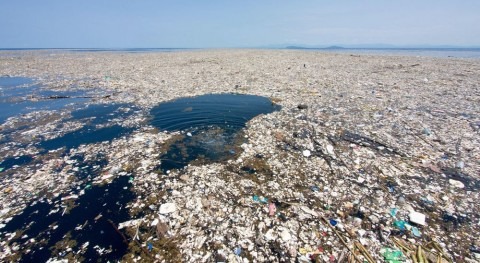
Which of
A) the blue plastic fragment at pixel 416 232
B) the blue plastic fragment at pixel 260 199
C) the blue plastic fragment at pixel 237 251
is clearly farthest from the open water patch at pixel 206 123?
the blue plastic fragment at pixel 416 232

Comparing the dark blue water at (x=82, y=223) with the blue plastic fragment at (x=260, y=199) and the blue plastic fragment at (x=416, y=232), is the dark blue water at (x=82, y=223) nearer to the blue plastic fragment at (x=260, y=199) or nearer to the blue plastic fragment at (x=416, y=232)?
the blue plastic fragment at (x=260, y=199)

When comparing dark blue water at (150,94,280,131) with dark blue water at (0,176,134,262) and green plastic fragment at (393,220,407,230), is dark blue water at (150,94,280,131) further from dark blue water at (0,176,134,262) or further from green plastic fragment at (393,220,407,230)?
green plastic fragment at (393,220,407,230)

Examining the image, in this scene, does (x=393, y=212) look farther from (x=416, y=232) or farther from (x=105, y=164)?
(x=105, y=164)

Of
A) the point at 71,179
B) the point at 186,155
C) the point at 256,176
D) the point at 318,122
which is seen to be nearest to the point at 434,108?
the point at 318,122

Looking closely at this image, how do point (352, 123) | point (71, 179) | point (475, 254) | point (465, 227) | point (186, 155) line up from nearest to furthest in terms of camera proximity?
point (475, 254), point (465, 227), point (71, 179), point (186, 155), point (352, 123)

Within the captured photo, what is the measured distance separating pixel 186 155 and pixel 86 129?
15.0 feet

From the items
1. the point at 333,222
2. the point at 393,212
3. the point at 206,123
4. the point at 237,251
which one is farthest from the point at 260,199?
the point at 206,123

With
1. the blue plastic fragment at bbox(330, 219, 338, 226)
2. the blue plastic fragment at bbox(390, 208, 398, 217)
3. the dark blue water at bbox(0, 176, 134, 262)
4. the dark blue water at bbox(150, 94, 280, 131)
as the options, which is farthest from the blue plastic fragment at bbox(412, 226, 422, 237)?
the dark blue water at bbox(150, 94, 280, 131)

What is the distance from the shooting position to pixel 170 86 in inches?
599

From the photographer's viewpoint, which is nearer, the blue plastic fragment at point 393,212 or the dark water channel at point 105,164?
the dark water channel at point 105,164

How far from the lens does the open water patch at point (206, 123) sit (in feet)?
21.3

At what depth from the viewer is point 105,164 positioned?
19.9 ft

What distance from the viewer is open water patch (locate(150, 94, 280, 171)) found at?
21.3 ft

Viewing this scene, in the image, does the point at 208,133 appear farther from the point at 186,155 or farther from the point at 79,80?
the point at 79,80
